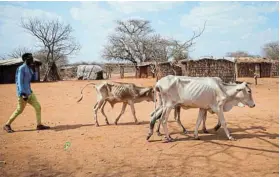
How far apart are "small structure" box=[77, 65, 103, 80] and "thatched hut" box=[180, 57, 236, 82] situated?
12.9m

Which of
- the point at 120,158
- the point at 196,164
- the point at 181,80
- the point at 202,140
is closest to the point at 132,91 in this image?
the point at 181,80

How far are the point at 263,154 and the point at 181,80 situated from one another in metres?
2.20

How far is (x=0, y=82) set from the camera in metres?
26.4

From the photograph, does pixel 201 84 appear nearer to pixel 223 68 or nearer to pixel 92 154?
pixel 92 154

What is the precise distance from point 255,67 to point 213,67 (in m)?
12.3

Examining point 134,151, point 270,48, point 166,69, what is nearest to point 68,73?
point 166,69

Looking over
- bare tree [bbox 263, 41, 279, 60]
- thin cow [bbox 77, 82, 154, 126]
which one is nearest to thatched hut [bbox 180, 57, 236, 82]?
thin cow [bbox 77, 82, 154, 126]

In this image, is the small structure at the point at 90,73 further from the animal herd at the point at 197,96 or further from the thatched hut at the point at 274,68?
the animal herd at the point at 197,96

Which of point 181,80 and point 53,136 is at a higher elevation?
point 181,80

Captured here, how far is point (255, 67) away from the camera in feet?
99.0

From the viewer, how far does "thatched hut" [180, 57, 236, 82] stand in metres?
20.0

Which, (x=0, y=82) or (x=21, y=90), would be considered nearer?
(x=21, y=90)

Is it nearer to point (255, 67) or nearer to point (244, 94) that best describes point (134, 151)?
point (244, 94)

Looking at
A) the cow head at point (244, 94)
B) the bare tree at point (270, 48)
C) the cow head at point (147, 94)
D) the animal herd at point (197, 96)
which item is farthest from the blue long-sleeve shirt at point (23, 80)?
the bare tree at point (270, 48)
